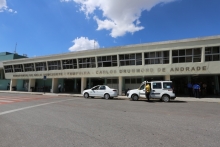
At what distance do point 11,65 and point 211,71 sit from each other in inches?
1558

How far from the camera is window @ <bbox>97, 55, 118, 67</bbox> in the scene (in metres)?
23.7

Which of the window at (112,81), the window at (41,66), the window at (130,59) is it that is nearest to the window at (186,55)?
the window at (130,59)

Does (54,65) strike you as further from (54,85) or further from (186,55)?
(186,55)

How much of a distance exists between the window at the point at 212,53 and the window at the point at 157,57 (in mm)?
4257

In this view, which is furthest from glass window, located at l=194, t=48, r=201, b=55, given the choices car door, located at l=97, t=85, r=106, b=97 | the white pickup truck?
car door, located at l=97, t=85, r=106, b=97

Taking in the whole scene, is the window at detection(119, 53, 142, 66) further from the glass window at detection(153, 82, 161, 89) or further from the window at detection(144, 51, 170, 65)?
the glass window at detection(153, 82, 161, 89)

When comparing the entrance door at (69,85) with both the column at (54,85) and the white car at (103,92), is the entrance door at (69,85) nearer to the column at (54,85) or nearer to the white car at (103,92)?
the column at (54,85)

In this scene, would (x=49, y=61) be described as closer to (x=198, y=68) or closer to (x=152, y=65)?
(x=152, y=65)

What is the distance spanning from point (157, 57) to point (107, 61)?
7426 mm

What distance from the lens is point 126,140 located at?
183 inches

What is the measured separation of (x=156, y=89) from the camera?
15.9m

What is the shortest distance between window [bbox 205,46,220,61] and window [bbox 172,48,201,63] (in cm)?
81

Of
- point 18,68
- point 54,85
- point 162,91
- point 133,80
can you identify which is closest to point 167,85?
point 162,91

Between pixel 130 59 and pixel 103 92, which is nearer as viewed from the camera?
pixel 103 92
